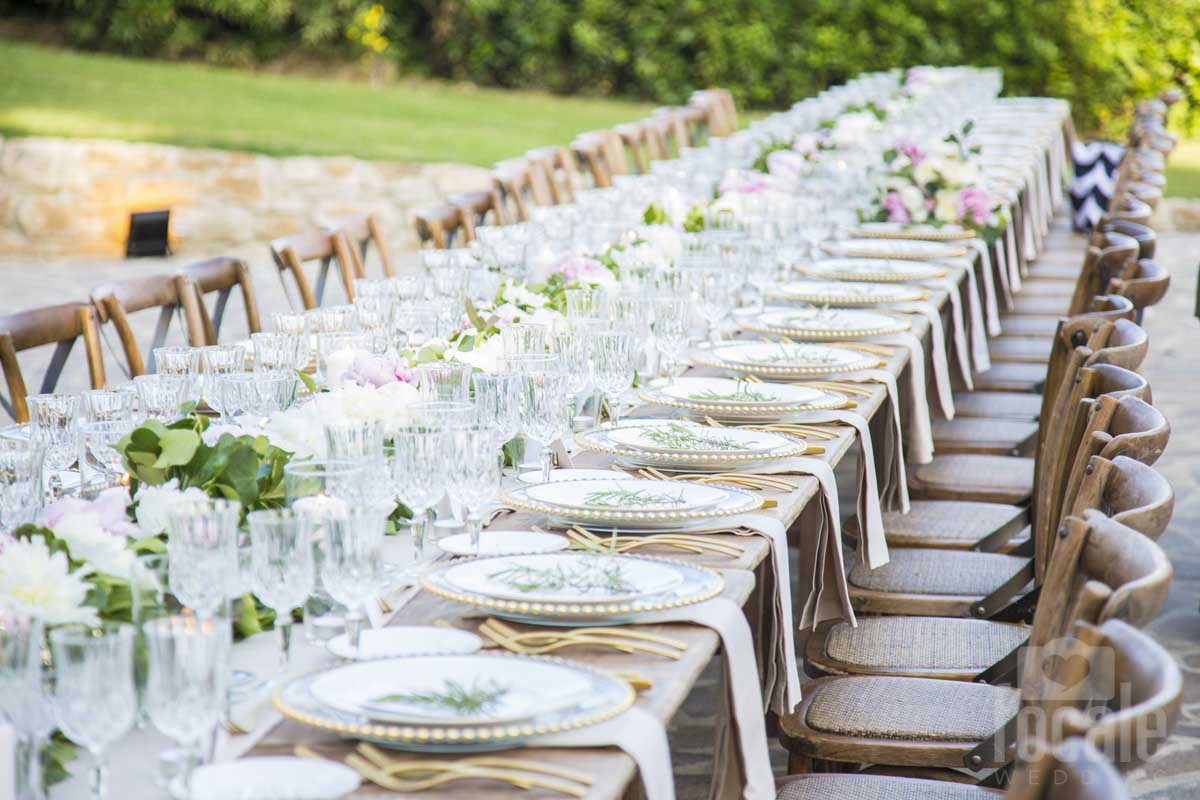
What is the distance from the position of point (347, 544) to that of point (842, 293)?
2.72m

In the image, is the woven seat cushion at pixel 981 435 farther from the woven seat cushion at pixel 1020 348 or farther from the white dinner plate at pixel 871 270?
the woven seat cushion at pixel 1020 348

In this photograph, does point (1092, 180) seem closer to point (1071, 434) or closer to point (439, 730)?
point (1071, 434)

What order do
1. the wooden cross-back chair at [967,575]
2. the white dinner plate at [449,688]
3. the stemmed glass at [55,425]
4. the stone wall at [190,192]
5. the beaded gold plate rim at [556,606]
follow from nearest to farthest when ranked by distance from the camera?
the white dinner plate at [449,688] < the beaded gold plate rim at [556,606] < the stemmed glass at [55,425] < the wooden cross-back chair at [967,575] < the stone wall at [190,192]

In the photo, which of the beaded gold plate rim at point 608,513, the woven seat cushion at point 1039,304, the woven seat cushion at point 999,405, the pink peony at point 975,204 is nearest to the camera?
the beaded gold plate rim at point 608,513

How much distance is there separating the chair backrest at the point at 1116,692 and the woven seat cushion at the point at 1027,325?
4334 mm

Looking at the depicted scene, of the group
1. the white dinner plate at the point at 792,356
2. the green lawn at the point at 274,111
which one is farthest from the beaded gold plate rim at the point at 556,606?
the green lawn at the point at 274,111

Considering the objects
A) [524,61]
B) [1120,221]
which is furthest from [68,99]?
[1120,221]

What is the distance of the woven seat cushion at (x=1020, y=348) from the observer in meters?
5.62

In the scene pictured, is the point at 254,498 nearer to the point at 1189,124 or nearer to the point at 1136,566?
the point at 1136,566

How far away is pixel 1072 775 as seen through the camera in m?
1.39

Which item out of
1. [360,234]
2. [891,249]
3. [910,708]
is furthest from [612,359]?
[360,234]

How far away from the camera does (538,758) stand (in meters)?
1.55

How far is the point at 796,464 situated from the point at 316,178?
933 cm

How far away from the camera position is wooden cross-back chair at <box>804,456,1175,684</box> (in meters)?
1.75
